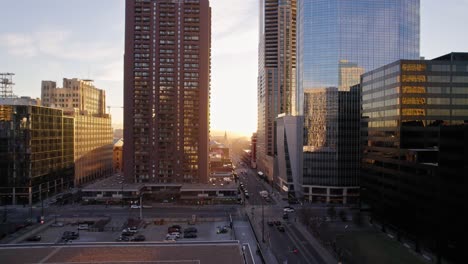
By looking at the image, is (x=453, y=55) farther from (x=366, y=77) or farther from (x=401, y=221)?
(x=401, y=221)

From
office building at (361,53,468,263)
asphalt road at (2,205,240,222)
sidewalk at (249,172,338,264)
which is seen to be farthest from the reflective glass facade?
sidewalk at (249,172,338,264)

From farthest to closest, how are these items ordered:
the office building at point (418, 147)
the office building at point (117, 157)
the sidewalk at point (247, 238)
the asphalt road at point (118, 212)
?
the office building at point (117, 157) < the asphalt road at point (118, 212) < the sidewalk at point (247, 238) < the office building at point (418, 147)

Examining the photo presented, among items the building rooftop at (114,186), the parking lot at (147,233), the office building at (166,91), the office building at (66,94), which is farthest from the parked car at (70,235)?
the office building at (66,94)

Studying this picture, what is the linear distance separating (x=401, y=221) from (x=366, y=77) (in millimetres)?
32670

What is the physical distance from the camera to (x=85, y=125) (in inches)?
5418

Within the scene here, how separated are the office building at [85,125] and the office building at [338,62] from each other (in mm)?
73871

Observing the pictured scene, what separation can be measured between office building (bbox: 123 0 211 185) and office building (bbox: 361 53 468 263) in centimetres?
4806

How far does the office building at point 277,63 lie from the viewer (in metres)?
162

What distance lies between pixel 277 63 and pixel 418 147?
99.3 metres

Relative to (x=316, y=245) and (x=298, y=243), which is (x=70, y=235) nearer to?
(x=298, y=243)

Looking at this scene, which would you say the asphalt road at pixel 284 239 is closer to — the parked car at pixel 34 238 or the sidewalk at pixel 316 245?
the sidewalk at pixel 316 245

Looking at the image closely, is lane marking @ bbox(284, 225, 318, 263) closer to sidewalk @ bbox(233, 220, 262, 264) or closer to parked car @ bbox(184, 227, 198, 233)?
sidewalk @ bbox(233, 220, 262, 264)

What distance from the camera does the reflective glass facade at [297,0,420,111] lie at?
105 meters

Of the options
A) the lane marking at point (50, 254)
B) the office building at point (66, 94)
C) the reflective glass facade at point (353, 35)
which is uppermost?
the reflective glass facade at point (353, 35)
